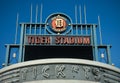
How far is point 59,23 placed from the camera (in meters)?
38.3

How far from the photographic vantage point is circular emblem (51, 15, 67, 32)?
125ft

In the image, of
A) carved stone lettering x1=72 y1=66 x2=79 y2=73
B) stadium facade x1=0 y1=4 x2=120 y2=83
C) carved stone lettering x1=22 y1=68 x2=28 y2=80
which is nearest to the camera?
carved stone lettering x1=72 y1=66 x2=79 y2=73

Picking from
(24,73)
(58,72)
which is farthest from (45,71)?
(24,73)

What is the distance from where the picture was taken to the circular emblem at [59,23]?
38.1 m

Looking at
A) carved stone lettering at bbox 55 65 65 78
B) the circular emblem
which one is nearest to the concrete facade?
carved stone lettering at bbox 55 65 65 78

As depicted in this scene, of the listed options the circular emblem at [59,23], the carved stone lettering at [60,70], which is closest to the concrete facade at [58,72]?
the carved stone lettering at [60,70]

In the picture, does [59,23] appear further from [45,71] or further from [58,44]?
[45,71]

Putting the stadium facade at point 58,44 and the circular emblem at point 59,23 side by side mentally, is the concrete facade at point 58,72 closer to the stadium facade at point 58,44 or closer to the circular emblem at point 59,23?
the stadium facade at point 58,44

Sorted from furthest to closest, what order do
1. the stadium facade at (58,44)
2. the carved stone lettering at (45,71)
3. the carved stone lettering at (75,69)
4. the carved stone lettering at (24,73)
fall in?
the stadium facade at (58,44) → the carved stone lettering at (24,73) → the carved stone lettering at (75,69) → the carved stone lettering at (45,71)

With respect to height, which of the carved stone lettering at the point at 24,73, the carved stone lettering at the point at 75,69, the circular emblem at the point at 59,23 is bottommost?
the carved stone lettering at the point at 24,73

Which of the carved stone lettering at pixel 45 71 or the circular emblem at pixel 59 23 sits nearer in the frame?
the carved stone lettering at pixel 45 71

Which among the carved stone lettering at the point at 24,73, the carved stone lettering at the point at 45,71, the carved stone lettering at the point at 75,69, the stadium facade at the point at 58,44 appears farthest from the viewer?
the stadium facade at the point at 58,44

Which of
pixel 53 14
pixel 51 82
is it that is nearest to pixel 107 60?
pixel 53 14

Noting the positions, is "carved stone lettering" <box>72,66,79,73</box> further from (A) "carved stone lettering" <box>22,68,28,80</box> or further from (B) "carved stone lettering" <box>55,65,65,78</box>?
(A) "carved stone lettering" <box>22,68,28,80</box>
